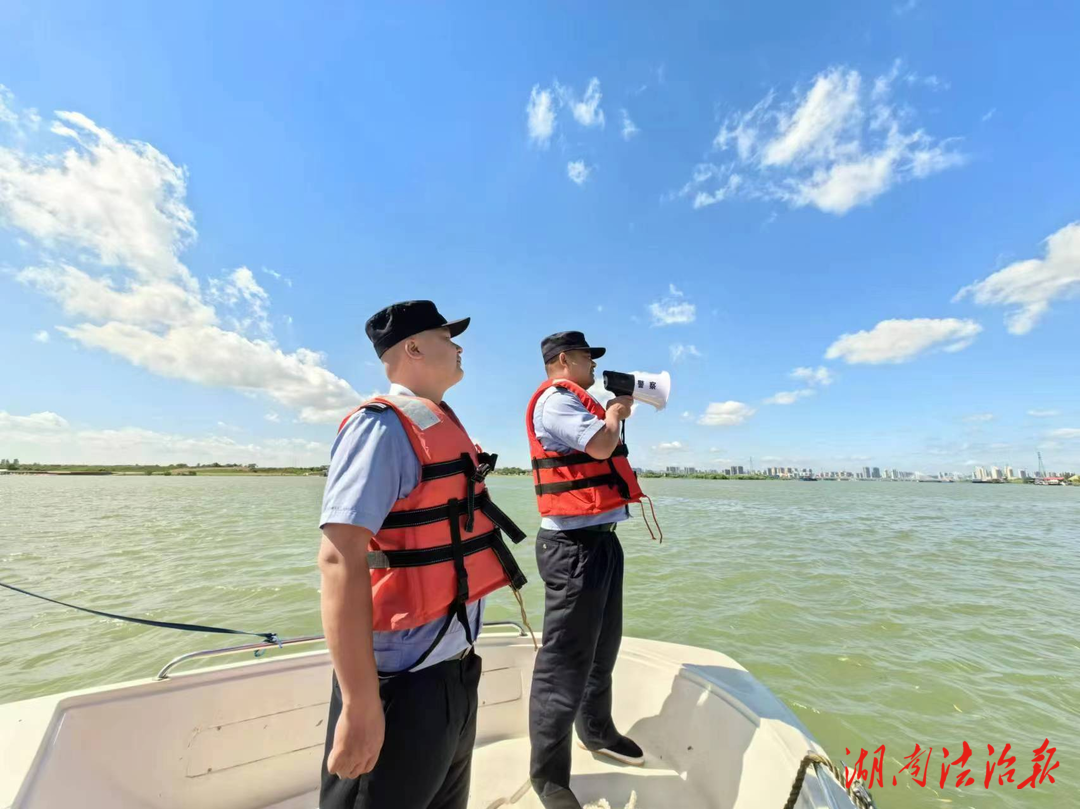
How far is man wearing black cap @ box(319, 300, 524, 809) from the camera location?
3.26 ft

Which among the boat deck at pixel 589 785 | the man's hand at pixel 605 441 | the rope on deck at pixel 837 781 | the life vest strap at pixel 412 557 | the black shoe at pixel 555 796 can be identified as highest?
the man's hand at pixel 605 441

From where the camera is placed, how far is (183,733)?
211 centimetres

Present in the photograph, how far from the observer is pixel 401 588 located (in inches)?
46.2

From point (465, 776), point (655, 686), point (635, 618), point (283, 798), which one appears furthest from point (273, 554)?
point (465, 776)

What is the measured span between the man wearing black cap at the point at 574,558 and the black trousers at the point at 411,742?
2.87ft

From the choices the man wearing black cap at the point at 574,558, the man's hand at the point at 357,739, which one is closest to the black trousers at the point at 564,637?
the man wearing black cap at the point at 574,558

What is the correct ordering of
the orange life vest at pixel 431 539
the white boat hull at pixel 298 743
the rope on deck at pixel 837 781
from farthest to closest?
the white boat hull at pixel 298 743 → the rope on deck at pixel 837 781 → the orange life vest at pixel 431 539

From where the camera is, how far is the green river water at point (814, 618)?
350 cm

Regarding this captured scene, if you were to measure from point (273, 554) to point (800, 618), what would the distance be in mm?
10098

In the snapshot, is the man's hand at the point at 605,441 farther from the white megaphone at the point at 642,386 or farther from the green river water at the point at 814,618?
the green river water at the point at 814,618

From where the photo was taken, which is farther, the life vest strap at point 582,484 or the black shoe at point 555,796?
the life vest strap at point 582,484

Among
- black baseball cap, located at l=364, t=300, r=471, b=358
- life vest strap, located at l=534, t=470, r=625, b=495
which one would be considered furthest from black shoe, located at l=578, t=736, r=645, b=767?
A: black baseball cap, located at l=364, t=300, r=471, b=358

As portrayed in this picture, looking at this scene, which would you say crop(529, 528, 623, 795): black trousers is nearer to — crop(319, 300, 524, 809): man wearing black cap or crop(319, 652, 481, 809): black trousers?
crop(319, 300, 524, 809): man wearing black cap

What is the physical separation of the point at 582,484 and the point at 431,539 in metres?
1.07
